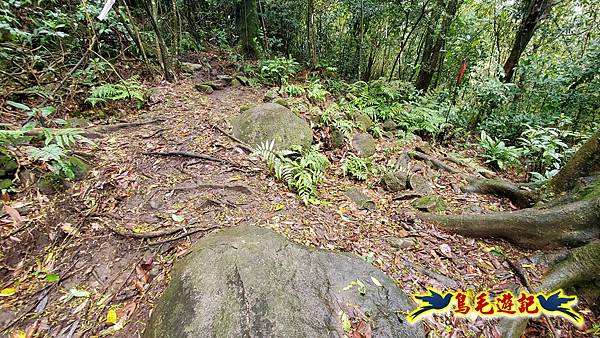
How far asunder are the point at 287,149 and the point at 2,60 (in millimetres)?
4685

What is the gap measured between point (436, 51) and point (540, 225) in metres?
8.27

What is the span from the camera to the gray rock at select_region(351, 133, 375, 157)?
6159 millimetres

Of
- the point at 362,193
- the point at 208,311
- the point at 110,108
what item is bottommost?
the point at 362,193

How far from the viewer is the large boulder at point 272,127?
5277mm

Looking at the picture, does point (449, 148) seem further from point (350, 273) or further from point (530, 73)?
point (350, 273)

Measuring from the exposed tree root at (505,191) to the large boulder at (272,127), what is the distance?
3.01 metres

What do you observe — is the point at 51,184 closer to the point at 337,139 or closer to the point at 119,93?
the point at 119,93

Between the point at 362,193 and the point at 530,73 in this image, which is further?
the point at 530,73

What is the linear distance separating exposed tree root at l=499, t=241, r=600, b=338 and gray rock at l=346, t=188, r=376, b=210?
7.02ft

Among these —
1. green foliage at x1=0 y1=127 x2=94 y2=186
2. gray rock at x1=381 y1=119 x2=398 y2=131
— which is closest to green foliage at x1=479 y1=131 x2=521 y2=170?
gray rock at x1=381 y1=119 x2=398 y2=131

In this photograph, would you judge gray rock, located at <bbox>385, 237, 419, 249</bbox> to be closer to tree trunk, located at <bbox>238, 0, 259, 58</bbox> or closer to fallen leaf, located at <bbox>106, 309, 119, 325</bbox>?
fallen leaf, located at <bbox>106, 309, 119, 325</bbox>

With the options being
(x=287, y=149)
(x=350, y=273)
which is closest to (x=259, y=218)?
(x=350, y=273)

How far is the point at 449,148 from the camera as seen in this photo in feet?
24.3

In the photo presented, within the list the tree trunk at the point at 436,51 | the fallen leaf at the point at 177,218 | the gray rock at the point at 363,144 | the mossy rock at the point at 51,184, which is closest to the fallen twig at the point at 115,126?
the mossy rock at the point at 51,184
